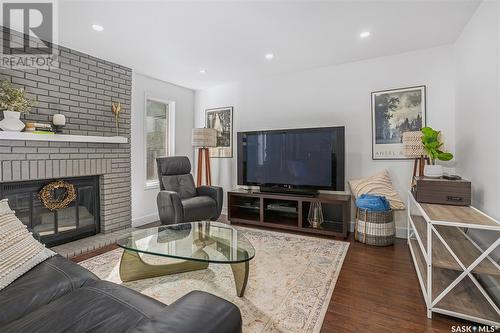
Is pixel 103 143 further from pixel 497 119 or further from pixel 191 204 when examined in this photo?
pixel 497 119

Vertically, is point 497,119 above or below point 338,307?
above

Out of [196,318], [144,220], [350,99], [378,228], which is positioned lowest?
[144,220]

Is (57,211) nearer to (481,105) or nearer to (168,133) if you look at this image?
(168,133)

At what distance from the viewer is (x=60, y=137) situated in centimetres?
269

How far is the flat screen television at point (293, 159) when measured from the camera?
326 cm

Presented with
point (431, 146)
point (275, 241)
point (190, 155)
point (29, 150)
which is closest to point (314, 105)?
point (431, 146)

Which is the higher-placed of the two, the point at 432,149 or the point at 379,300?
the point at 432,149

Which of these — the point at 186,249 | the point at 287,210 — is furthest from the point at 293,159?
the point at 186,249

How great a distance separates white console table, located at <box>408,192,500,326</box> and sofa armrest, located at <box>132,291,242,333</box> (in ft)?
4.53

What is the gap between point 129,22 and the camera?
2387 mm

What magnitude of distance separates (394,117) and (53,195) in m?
4.17

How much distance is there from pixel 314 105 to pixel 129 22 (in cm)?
252

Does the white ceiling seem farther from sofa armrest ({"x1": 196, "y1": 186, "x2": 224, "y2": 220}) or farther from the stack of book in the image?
sofa armrest ({"x1": 196, "y1": 186, "x2": 224, "y2": 220})

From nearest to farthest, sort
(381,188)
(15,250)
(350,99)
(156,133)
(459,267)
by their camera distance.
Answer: (15,250) → (459,267) → (381,188) → (350,99) → (156,133)
